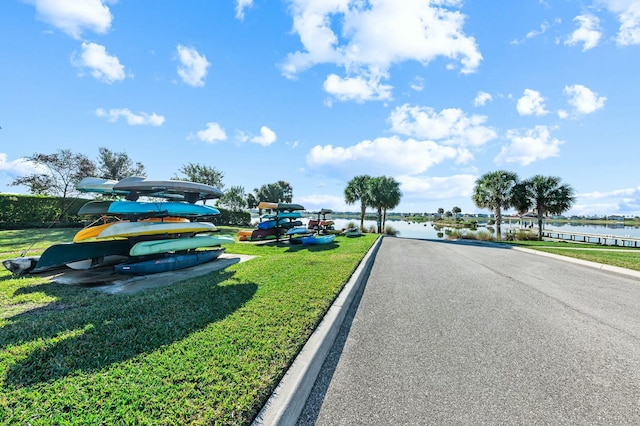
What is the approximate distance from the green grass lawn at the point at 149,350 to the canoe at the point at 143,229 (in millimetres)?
1835

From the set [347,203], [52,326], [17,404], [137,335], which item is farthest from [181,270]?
[347,203]

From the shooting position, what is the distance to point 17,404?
2.15m

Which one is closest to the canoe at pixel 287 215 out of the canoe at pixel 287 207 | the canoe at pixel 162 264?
the canoe at pixel 287 207

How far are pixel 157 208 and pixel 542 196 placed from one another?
35653mm

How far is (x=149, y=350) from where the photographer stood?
3039 millimetres

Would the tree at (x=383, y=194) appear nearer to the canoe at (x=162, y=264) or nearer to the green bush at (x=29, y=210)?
the canoe at (x=162, y=264)

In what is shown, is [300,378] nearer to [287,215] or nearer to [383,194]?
[287,215]

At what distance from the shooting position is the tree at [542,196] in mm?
27297

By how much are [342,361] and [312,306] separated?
138cm

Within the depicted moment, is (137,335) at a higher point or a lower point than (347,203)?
lower

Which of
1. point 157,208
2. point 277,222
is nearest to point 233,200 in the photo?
point 277,222

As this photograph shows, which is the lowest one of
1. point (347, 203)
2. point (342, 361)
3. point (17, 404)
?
point (342, 361)

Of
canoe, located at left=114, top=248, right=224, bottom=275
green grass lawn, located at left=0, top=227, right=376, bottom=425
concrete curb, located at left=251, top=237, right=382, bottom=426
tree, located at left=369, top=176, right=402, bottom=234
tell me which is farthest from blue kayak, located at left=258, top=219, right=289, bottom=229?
tree, located at left=369, top=176, right=402, bottom=234

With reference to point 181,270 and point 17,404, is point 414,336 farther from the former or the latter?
point 181,270
